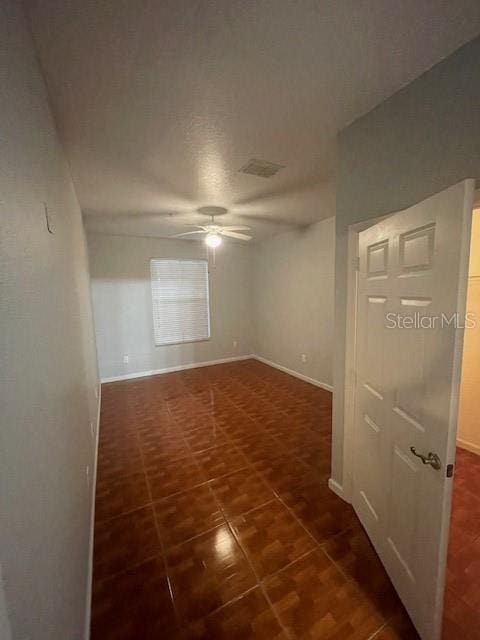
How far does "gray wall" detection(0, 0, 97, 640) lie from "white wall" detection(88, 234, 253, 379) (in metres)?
3.41

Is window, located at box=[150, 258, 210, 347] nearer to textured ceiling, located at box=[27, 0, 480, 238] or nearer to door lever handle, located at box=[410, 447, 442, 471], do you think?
textured ceiling, located at box=[27, 0, 480, 238]

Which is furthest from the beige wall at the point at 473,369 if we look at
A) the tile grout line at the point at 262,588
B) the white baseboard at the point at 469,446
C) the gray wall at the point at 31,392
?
the gray wall at the point at 31,392

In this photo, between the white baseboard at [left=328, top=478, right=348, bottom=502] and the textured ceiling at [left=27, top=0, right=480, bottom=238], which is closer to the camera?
the textured ceiling at [left=27, top=0, right=480, bottom=238]

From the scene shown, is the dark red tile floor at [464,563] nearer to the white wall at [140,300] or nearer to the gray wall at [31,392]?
the gray wall at [31,392]

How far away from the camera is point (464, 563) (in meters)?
1.41

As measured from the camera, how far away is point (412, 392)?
1.13m

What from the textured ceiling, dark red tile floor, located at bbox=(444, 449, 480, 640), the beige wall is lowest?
dark red tile floor, located at bbox=(444, 449, 480, 640)

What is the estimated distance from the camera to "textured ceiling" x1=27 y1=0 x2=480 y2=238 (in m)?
0.95

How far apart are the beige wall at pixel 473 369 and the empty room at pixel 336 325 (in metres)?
0.02

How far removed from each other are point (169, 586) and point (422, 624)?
115cm

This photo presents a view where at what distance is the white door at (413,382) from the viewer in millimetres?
924

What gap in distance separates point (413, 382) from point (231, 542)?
139 cm

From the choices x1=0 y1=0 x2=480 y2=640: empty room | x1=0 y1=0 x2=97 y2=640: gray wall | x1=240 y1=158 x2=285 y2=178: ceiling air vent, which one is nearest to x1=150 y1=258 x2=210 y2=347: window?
x1=0 y1=0 x2=480 y2=640: empty room

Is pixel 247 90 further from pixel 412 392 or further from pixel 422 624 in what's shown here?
pixel 422 624
